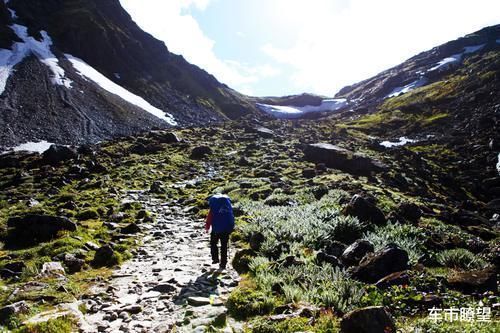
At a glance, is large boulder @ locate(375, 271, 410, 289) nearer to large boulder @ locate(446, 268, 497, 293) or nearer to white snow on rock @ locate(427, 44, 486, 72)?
large boulder @ locate(446, 268, 497, 293)

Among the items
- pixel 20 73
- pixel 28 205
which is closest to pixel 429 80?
pixel 20 73

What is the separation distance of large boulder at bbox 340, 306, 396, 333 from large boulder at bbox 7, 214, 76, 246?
36.5 feet

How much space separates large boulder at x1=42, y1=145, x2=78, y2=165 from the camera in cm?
3291

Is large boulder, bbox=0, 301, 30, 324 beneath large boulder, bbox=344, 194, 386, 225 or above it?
above

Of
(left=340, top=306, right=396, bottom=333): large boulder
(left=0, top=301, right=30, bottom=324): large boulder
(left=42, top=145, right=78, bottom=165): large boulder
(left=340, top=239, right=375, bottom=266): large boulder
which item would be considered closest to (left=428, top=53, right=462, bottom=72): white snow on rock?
(left=42, top=145, right=78, bottom=165): large boulder

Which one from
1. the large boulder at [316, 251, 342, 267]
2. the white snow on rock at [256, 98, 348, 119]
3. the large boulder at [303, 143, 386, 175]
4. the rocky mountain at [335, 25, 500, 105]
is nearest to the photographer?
the large boulder at [316, 251, 342, 267]

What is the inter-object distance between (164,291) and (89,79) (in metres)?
76.5

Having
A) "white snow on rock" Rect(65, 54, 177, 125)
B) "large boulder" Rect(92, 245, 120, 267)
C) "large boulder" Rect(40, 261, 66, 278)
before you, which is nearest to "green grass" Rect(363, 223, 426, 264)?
"large boulder" Rect(92, 245, 120, 267)

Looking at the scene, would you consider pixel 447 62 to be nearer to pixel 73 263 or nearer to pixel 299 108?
pixel 299 108

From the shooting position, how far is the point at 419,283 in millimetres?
7832

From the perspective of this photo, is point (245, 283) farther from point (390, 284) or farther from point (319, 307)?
point (390, 284)

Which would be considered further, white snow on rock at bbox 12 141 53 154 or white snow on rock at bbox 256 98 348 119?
white snow on rock at bbox 256 98 348 119

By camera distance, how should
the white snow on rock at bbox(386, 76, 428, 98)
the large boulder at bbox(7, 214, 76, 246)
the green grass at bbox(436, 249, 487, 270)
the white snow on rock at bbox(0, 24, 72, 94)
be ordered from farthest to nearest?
the white snow on rock at bbox(386, 76, 428, 98) → the white snow on rock at bbox(0, 24, 72, 94) → the large boulder at bbox(7, 214, 76, 246) → the green grass at bbox(436, 249, 487, 270)

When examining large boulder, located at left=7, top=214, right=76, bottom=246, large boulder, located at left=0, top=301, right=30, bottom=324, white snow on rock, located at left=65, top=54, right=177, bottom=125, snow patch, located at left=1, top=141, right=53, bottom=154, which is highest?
white snow on rock, located at left=65, top=54, right=177, bottom=125
